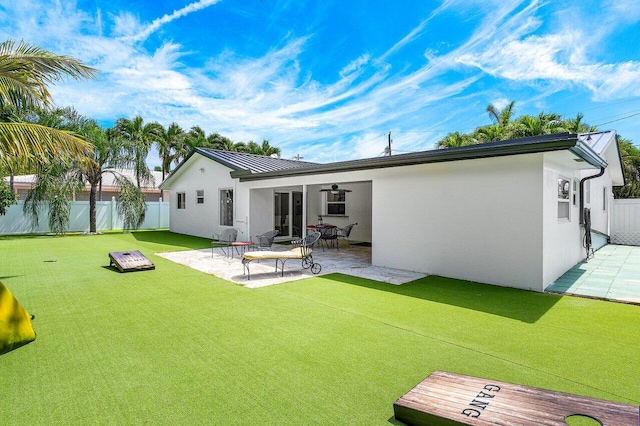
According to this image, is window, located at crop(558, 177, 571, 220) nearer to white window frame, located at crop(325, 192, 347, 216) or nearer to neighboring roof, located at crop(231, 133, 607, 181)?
neighboring roof, located at crop(231, 133, 607, 181)

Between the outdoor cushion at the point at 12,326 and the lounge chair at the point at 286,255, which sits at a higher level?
the lounge chair at the point at 286,255

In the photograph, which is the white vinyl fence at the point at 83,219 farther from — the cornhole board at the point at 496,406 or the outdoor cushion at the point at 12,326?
the cornhole board at the point at 496,406

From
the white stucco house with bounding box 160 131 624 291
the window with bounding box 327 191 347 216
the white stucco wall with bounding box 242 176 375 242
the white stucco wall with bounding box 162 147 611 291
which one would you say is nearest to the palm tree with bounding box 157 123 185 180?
the white stucco wall with bounding box 242 176 375 242

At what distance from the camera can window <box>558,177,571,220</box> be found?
8180 millimetres

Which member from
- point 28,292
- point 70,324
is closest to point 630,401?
point 70,324

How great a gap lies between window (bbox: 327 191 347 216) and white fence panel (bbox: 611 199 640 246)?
12186 mm

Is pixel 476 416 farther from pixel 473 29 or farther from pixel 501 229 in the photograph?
pixel 473 29

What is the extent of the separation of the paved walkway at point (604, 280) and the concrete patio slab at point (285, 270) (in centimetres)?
296

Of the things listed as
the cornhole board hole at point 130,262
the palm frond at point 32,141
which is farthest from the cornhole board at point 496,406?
the cornhole board hole at point 130,262

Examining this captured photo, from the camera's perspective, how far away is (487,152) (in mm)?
6855

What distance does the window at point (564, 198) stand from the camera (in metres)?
8.18

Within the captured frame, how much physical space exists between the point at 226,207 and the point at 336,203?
196 inches

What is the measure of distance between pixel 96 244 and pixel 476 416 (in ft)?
50.8

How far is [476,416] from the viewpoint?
2.52 metres
